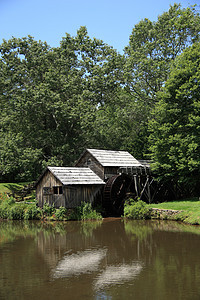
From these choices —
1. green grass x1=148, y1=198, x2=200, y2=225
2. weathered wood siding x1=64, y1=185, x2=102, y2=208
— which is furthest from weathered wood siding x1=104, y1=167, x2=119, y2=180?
green grass x1=148, y1=198, x2=200, y2=225

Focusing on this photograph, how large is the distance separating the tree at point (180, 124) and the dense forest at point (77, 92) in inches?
286

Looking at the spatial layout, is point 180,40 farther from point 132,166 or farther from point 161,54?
point 132,166

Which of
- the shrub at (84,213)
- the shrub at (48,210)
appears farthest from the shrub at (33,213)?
the shrub at (84,213)

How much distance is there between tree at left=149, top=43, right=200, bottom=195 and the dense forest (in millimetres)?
7267

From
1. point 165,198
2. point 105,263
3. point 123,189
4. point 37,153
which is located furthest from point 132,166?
point 105,263

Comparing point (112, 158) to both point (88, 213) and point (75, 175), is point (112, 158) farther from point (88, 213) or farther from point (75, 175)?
point (88, 213)

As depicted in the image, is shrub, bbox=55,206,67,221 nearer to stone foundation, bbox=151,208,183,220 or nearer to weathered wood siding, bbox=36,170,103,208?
weathered wood siding, bbox=36,170,103,208

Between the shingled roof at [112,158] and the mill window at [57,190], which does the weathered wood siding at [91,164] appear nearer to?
the shingled roof at [112,158]

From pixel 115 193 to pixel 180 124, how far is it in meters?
8.64

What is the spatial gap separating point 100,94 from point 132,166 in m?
16.3

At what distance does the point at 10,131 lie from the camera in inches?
1694

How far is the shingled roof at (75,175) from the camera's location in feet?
90.8

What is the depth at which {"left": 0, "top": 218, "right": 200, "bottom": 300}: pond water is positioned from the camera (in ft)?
33.7

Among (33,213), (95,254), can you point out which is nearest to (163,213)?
(33,213)
